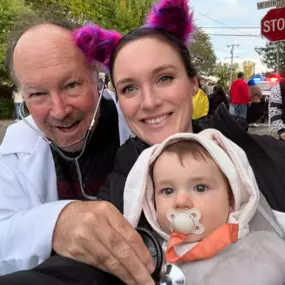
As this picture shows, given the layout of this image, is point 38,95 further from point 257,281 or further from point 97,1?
point 97,1

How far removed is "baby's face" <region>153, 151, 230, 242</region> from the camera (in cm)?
142

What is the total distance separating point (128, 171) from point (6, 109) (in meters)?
20.9

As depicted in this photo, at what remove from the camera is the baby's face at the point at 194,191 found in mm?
1419

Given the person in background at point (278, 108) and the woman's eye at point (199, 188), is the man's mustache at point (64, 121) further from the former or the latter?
the person in background at point (278, 108)

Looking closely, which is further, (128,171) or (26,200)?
(26,200)

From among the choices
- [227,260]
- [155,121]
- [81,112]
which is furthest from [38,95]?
[227,260]

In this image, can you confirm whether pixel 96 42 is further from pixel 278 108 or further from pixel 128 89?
pixel 278 108

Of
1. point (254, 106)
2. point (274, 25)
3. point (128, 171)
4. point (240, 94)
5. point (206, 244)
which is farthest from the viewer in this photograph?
point (254, 106)

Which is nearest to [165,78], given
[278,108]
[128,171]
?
[128,171]

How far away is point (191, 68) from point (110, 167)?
2.03ft

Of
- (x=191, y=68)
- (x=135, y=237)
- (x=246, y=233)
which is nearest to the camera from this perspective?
(x=135, y=237)

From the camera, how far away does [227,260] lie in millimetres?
1322

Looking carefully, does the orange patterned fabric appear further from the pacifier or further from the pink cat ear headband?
the pink cat ear headband

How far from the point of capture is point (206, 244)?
1346mm
